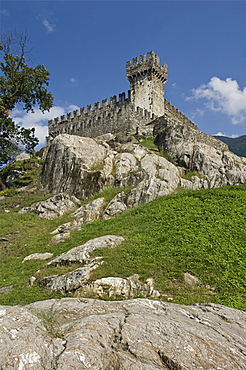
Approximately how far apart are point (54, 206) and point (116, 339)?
1749cm

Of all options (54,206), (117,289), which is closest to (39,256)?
(117,289)

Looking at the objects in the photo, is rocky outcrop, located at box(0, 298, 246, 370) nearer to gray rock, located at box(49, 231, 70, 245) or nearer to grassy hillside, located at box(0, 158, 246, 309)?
grassy hillside, located at box(0, 158, 246, 309)

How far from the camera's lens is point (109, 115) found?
34125 mm

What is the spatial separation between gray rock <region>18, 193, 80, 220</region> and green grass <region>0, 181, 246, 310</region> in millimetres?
2565

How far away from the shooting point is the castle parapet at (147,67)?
35938 millimetres

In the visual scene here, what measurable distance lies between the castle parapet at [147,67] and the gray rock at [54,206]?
2114cm

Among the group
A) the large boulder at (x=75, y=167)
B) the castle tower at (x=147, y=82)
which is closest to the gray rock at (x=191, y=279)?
the large boulder at (x=75, y=167)

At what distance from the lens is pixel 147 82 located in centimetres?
3600

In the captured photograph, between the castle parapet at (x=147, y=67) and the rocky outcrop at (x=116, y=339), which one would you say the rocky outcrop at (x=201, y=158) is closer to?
the castle parapet at (x=147, y=67)

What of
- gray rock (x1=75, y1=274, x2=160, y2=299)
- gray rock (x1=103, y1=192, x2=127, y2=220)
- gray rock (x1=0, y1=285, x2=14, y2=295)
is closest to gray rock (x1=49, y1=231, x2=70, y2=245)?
gray rock (x1=103, y1=192, x2=127, y2=220)

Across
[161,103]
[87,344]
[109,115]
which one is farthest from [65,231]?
[161,103]

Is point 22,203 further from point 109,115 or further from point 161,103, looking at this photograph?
point 161,103

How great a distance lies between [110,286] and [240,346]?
14.9 ft

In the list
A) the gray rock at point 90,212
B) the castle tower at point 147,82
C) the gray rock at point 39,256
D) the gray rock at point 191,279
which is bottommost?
the gray rock at point 39,256
